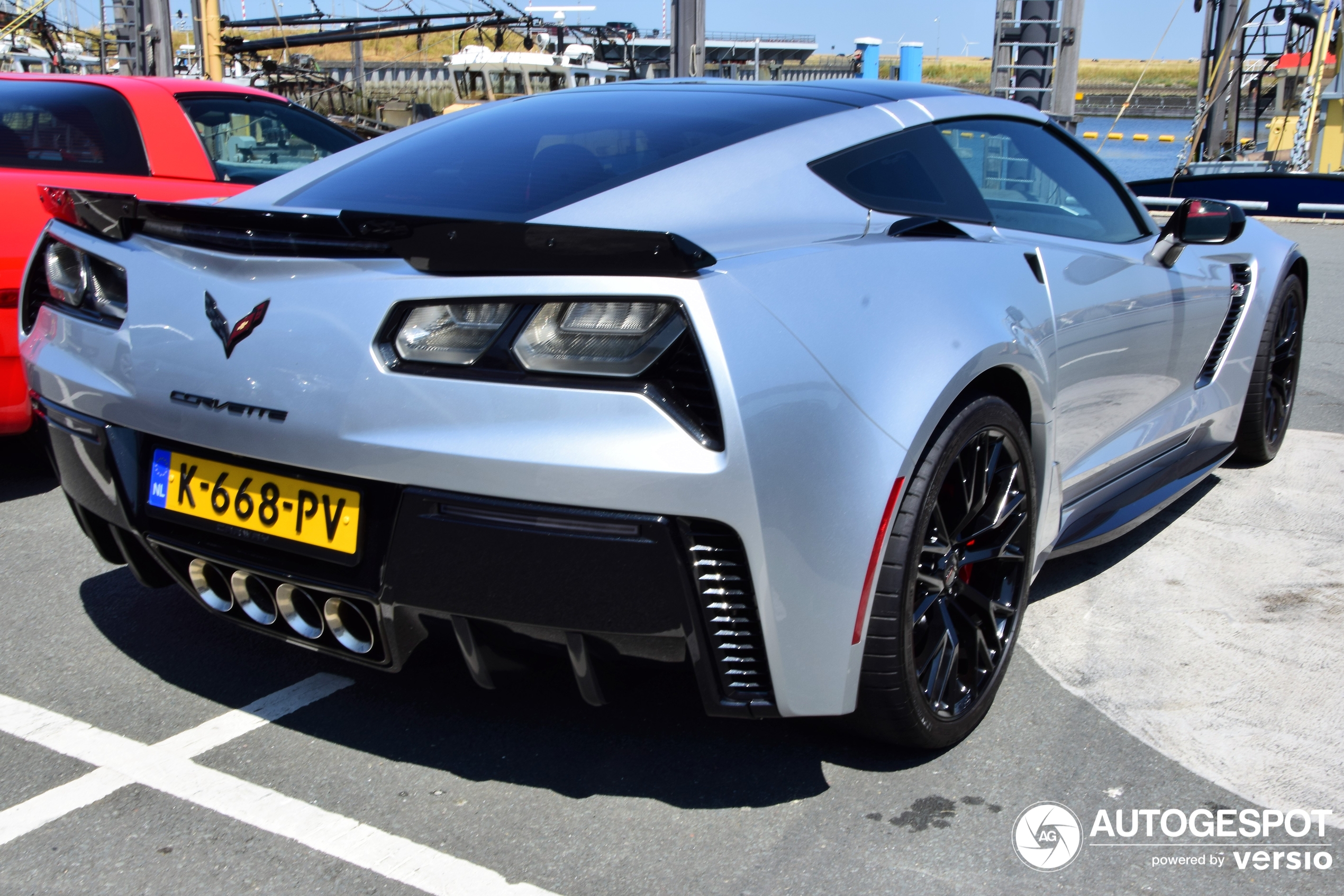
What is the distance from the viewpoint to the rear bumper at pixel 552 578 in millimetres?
1852

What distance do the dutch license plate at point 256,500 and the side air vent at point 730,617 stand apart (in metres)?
0.59

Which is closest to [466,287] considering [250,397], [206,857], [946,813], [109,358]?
[250,397]

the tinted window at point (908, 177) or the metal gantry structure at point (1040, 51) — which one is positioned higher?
the metal gantry structure at point (1040, 51)

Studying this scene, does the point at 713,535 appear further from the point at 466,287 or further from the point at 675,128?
the point at 675,128

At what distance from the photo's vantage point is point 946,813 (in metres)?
2.18

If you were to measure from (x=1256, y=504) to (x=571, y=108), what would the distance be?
281 centimetres

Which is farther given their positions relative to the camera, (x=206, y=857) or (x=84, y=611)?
(x=84, y=611)

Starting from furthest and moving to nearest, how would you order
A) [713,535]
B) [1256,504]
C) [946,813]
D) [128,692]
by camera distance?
[1256,504]
[128,692]
[946,813]
[713,535]

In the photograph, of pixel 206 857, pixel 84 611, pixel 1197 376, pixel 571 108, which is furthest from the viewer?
pixel 1197 376

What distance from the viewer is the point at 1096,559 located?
361cm

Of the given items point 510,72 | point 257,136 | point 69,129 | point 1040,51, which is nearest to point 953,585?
point 69,129

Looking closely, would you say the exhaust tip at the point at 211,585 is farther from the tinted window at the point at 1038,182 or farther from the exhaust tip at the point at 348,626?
the tinted window at the point at 1038,182

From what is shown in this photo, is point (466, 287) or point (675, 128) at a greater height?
point (675, 128)

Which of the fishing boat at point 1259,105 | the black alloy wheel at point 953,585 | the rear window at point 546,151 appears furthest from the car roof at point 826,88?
the fishing boat at point 1259,105
